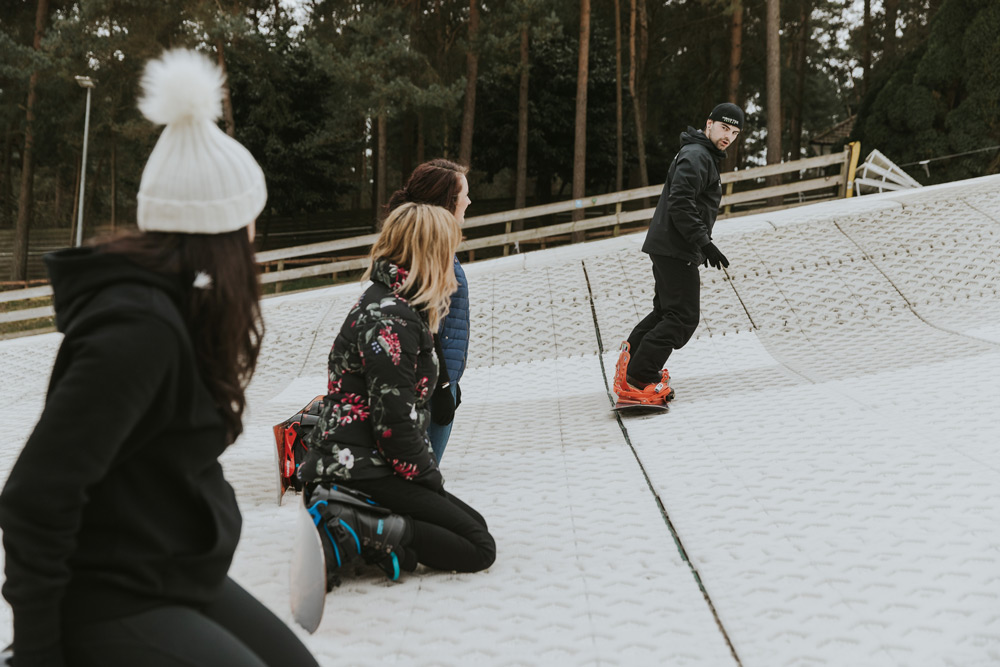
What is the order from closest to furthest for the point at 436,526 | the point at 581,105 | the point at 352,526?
1. the point at 352,526
2. the point at 436,526
3. the point at 581,105

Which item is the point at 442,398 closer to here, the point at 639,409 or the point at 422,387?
the point at 422,387

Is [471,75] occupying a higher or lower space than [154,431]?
higher

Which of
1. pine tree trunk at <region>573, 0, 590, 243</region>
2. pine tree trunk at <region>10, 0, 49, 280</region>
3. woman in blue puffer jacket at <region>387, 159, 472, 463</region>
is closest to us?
woman in blue puffer jacket at <region>387, 159, 472, 463</region>

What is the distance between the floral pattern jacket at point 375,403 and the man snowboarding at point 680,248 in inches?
109

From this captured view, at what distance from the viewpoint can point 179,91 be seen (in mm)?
1543

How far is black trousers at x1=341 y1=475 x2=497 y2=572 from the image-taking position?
306cm

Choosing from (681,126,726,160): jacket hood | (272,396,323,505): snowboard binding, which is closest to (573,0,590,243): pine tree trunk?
(681,126,726,160): jacket hood

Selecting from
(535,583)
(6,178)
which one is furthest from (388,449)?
(6,178)

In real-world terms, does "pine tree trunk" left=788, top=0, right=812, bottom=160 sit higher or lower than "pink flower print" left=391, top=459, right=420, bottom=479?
higher

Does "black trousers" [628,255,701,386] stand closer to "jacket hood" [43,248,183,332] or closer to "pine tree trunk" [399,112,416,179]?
"jacket hood" [43,248,183,332]

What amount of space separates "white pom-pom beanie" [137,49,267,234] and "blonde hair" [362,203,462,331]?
1606 millimetres

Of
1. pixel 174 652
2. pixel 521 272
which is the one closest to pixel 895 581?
pixel 174 652

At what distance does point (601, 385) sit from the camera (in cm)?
687

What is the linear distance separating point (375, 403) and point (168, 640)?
62.5 inches
